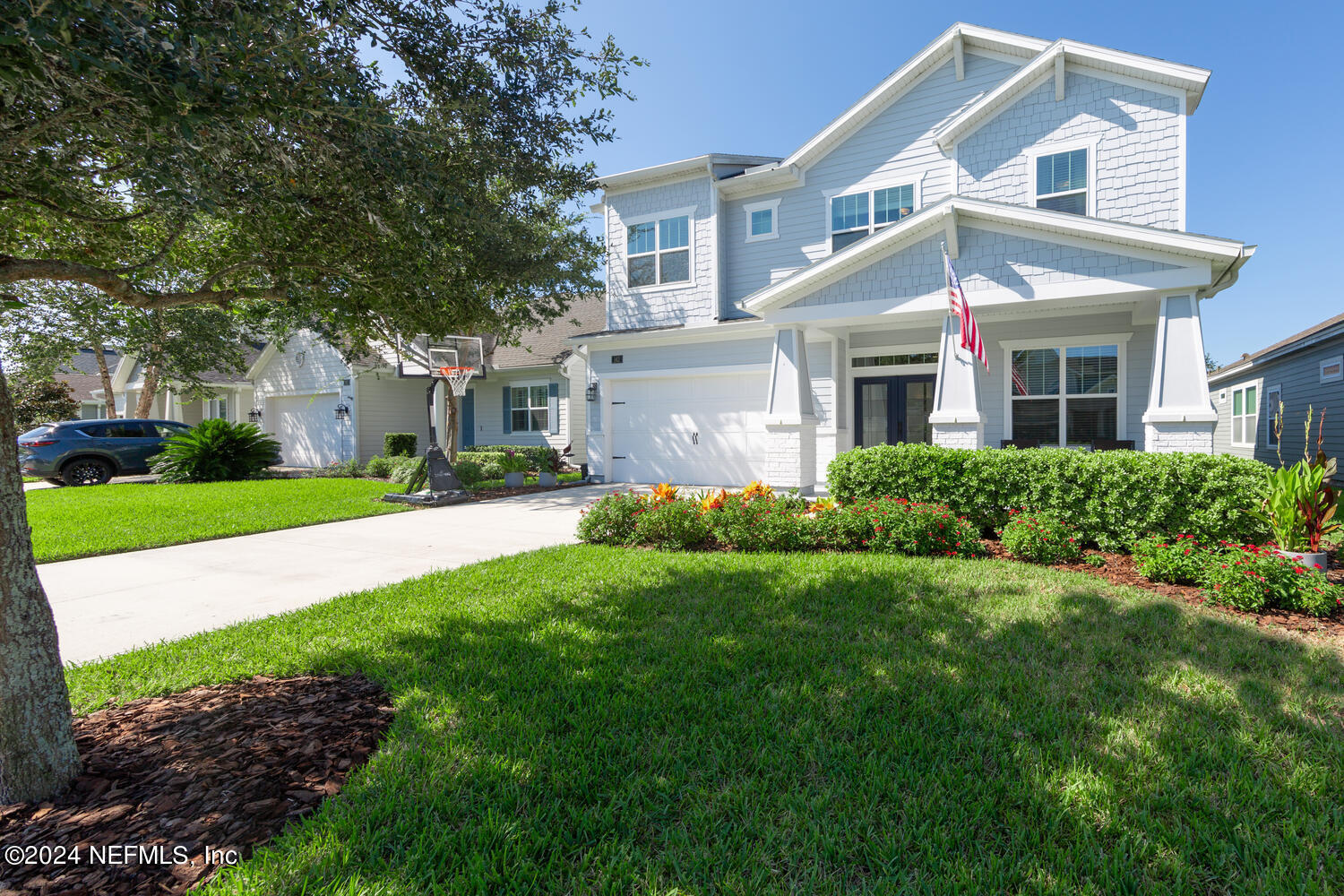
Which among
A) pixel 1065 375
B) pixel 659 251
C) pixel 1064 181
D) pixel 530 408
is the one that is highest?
pixel 1064 181

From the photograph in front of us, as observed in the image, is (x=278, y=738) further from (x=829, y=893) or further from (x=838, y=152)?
(x=838, y=152)

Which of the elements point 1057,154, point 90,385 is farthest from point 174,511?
point 90,385

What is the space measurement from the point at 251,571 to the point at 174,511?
4.92m

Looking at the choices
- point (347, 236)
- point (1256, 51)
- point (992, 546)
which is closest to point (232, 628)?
point (347, 236)

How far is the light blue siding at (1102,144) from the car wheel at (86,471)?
1951cm

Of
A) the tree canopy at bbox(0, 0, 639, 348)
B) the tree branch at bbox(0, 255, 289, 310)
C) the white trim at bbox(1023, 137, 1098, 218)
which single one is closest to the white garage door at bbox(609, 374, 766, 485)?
the white trim at bbox(1023, 137, 1098, 218)

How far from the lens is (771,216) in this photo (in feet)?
41.4

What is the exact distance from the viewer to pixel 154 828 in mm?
2131

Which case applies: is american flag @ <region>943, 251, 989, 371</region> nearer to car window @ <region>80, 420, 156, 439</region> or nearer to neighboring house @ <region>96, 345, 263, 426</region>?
car window @ <region>80, 420, 156, 439</region>

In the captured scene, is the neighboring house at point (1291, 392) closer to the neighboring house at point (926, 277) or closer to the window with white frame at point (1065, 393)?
the window with white frame at point (1065, 393)

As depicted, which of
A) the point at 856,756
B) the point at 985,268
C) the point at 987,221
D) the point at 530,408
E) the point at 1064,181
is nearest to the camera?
the point at 856,756

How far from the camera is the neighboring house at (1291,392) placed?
12125mm

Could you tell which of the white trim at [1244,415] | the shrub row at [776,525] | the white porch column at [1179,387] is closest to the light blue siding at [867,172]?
the white porch column at [1179,387]

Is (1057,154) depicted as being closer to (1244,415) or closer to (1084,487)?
(1084,487)
